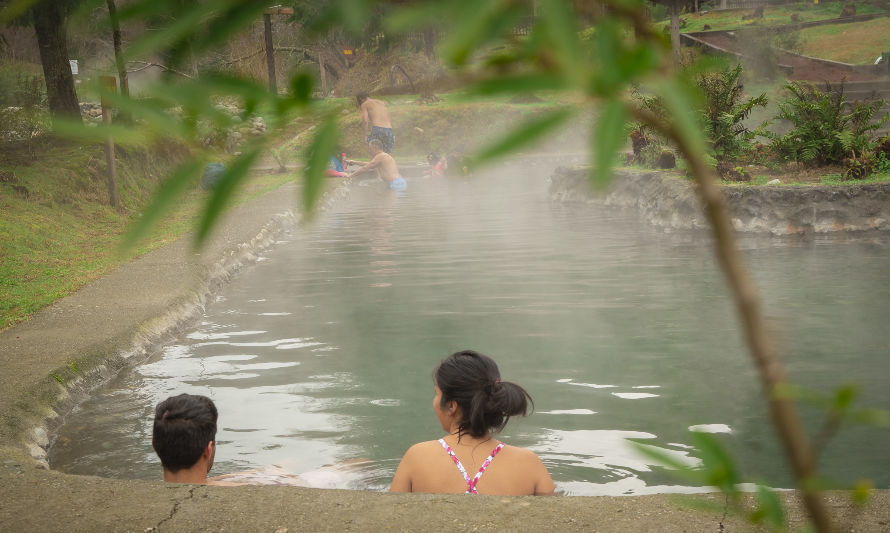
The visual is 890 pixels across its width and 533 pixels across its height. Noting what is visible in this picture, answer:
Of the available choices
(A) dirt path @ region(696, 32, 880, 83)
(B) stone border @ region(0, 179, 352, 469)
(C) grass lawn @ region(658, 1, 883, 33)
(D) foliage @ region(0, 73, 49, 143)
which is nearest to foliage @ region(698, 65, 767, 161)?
(B) stone border @ region(0, 179, 352, 469)

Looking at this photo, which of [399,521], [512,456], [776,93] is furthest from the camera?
[776,93]

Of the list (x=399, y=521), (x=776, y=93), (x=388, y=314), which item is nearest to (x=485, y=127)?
(x=776, y=93)

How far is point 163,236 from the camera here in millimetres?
13320

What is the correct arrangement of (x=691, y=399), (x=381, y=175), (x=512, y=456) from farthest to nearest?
(x=381, y=175) → (x=691, y=399) → (x=512, y=456)

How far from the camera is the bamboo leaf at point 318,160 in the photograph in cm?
82

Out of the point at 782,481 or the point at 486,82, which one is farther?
the point at 782,481

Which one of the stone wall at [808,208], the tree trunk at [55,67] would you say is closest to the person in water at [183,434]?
the stone wall at [808,208]

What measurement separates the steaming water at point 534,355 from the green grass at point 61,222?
1729mm

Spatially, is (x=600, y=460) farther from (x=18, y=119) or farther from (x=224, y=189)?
(x=18, y=119)

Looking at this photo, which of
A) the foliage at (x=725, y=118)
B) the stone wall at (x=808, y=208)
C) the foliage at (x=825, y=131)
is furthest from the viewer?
the foliage at (x=725, y=118)

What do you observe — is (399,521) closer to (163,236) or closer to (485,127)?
(163,236)

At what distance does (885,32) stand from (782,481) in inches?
1358

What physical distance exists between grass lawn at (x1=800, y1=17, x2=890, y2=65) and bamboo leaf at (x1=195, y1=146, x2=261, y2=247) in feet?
116

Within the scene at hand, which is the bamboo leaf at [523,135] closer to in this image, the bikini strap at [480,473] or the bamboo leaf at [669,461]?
the bamboo leaf at [669,461]
